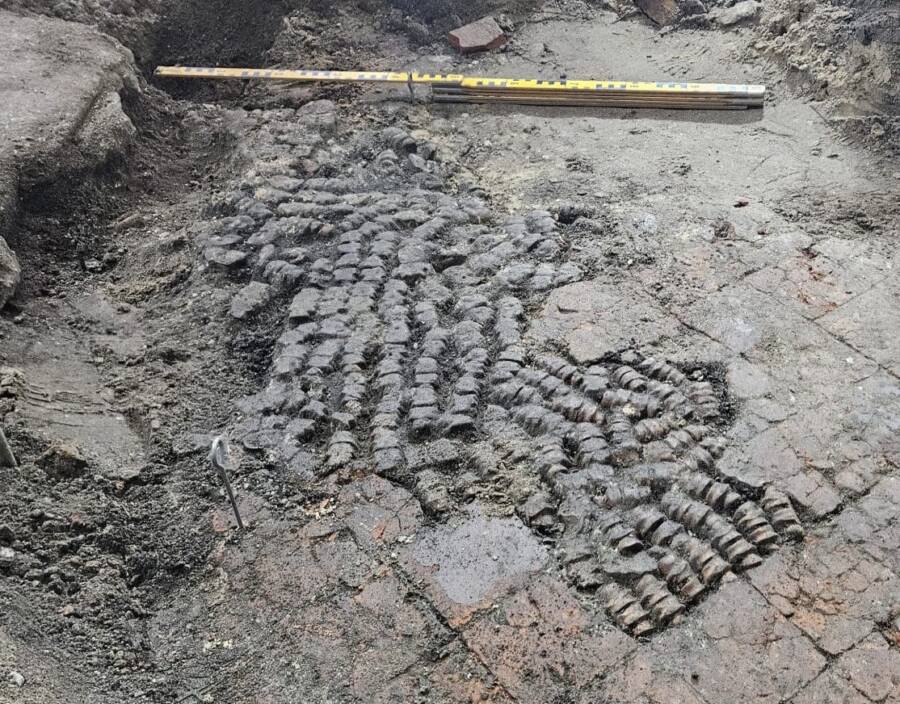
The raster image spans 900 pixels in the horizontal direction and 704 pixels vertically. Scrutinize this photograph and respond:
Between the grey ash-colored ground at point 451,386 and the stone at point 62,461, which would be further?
the stone at point 62,461

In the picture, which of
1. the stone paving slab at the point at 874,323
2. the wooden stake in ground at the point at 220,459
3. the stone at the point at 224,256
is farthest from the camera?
the stone at the point at 224,256

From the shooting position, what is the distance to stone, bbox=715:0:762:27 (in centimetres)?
680

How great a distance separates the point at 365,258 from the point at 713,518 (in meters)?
2.53

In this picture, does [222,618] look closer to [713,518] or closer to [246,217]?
[713,518]

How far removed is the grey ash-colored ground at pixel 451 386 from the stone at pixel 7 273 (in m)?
0.12

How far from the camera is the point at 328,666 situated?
121 inches

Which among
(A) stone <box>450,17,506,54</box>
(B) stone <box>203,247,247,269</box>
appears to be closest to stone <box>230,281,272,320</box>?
(B) stone <box>203,247,247,269</box>

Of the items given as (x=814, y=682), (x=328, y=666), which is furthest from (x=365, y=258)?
(x=814, y=682)

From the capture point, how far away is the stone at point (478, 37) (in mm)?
7016

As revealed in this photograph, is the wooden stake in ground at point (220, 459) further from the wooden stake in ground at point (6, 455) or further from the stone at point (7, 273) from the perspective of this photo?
the stone at point (7, 273)

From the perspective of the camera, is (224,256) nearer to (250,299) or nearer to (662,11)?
(250,299)

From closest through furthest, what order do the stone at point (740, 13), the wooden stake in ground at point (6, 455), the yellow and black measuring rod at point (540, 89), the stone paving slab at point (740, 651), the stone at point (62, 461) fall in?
the stone paving slab at point (740, 651)
the wooden stake in ground at point (6, 455)
the stone at point (62, 461)
the yellow and black measuring rod at point (540, 89)
the stone at point (740, 13)

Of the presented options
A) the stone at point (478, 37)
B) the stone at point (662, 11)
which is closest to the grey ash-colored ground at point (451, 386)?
the stone at point (662, 11)

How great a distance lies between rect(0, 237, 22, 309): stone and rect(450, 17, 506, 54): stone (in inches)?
158
